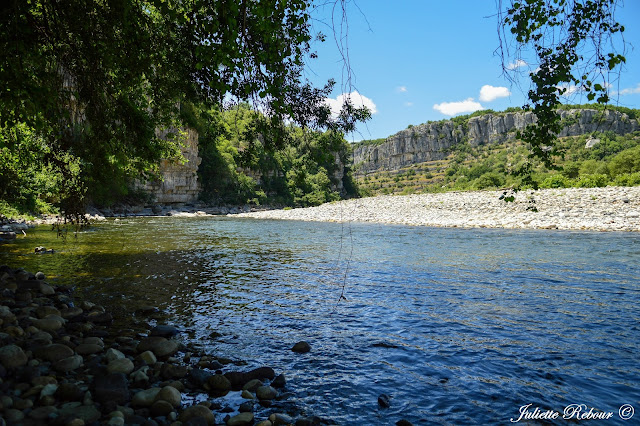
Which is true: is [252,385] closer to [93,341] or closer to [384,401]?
[384,401]

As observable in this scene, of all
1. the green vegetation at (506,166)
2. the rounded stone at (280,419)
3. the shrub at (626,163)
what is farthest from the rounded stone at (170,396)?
the shrub at (626,163)

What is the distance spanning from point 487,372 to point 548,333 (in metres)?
2.27

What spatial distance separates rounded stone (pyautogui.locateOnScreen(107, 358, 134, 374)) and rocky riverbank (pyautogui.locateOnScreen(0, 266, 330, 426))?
0.4 inches

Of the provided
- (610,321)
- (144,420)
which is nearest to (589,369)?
(610,321)

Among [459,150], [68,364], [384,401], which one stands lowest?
[384,401]

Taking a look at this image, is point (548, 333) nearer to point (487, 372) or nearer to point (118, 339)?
point (487, 372)

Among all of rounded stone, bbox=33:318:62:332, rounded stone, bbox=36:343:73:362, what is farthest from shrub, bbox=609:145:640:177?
rounded stone, bbox=36:343:73:362

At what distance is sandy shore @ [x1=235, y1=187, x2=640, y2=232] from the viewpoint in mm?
25922

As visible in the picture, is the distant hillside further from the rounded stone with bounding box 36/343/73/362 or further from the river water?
the rounded stone with bounding box 36/343/73/362

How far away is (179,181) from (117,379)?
59.3m

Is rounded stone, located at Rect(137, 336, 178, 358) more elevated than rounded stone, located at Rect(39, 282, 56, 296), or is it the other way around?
rounded stone, located at Rect(39, 282, 56, 296)

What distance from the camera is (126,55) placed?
22.7ft

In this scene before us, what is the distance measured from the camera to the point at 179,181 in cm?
5966

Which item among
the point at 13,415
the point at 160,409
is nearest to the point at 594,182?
the point at 160,409
